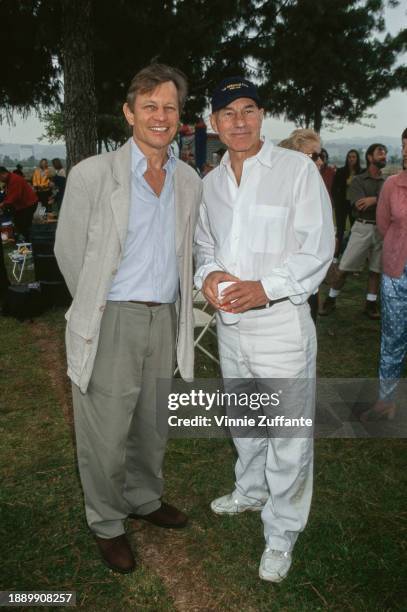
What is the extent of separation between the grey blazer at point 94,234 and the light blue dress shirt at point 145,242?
4cm

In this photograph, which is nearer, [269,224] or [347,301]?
[269,224]

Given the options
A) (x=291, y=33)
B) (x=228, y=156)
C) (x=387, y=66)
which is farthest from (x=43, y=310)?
(x=387, y=66)

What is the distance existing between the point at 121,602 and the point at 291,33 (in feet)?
38.2

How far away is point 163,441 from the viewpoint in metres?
2.82

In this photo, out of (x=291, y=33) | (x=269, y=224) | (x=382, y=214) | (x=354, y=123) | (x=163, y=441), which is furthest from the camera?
(x=354, y=123)

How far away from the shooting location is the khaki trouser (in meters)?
2.42

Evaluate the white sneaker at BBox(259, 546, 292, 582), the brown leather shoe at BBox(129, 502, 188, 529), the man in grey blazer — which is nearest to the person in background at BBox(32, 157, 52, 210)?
the brown leather shoe at BBox(129, 502, 188, 529)

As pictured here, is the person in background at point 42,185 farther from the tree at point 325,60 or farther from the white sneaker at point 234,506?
the white sneaker at point 234,506

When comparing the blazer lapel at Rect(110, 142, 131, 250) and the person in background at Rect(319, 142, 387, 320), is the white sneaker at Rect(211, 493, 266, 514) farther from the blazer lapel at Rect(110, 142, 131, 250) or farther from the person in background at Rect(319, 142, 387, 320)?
the person in background at Rect(319, 142, 387, 320)

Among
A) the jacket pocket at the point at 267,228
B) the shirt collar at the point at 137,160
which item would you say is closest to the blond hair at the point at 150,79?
the shirt collar at the point at 137,160

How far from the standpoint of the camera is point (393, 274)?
3650mm

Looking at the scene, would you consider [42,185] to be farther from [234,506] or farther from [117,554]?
[117,554]

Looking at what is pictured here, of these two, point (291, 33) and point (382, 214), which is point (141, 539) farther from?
point (291, 33)

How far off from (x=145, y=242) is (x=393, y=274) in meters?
2.05
